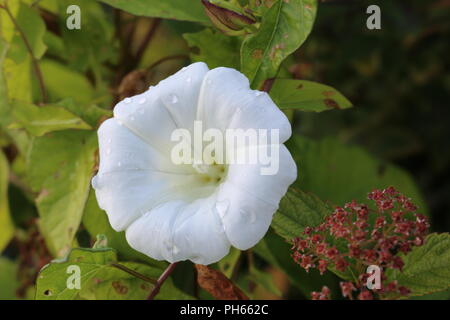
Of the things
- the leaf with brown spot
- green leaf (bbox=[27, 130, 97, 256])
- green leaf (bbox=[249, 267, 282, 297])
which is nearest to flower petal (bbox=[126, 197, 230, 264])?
the leaf with brown spot

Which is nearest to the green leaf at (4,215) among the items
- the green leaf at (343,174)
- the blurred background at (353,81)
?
the blurred background at (353,81)

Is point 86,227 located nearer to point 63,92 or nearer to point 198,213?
point 198,213

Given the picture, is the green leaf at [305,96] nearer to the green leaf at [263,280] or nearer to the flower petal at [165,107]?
the flower petal at [165,107]

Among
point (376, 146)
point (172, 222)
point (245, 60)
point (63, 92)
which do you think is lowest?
point (376, 146)

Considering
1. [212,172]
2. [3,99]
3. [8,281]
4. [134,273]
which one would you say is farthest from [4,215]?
[212,172]

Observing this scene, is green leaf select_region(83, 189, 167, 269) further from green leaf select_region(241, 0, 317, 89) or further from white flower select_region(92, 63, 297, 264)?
green leaf select_region(241, 0, 317, 89)

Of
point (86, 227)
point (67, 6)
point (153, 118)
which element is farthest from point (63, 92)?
point (153, 118)
